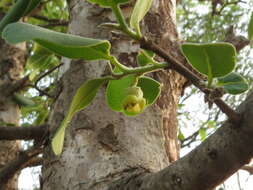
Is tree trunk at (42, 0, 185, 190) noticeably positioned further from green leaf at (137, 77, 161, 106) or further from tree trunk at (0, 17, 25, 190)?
tree trunk at (0, 17, 25, 190)

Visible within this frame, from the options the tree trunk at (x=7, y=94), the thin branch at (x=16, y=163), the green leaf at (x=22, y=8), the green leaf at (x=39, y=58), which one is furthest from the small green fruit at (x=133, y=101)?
the tree trunk at (x=7, y=94)

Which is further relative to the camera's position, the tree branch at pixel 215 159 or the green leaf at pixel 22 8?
the green leaf at pixel 22 8

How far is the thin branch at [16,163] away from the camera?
142 centimetres

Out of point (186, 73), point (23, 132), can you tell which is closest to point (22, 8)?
point (186, 73)

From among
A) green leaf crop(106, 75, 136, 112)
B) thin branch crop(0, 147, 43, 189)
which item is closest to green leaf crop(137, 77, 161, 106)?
green leaf crop(106, 75, 136, 112)

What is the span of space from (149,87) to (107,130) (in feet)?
0.83

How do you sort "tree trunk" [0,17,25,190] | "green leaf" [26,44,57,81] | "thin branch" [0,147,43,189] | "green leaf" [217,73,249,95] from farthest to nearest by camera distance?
"tree trunk" [0,17,25,190], "thin branch" [0,147,43,189], "green leaf" [26,44,57,81], "green leaf" [217,73,249,95]

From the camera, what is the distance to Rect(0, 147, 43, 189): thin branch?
1.42 meters

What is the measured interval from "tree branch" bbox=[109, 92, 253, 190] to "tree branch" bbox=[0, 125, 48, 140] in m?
0.71

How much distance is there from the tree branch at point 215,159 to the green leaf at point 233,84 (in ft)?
0.29

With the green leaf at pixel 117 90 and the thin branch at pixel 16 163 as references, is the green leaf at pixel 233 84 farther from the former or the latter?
the thin branch at pixel 16 163

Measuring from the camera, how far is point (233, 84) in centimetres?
65

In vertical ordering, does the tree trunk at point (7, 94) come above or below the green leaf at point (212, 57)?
below

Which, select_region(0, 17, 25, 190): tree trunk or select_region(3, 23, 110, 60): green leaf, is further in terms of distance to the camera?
select_region(0, 17, 25, 190): tree trunk
